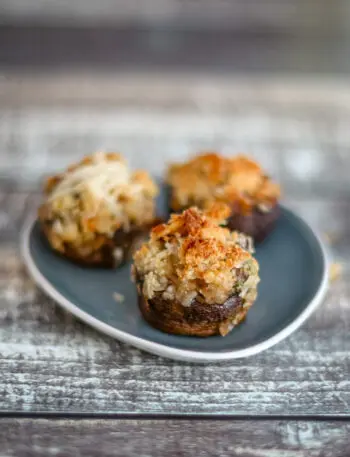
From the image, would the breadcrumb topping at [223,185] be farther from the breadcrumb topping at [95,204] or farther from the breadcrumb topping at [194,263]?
the breadcrumb topping at [194,263]

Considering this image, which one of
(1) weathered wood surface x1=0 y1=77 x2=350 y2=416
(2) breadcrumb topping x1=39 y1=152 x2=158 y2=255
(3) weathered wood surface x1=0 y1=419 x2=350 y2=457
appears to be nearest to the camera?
(3) weathered wood surface x1=0 y1=419 x2=350 y2=457

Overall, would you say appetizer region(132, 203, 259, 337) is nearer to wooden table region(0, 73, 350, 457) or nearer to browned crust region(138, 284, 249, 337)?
browned crust region(138, 284, 249, 337)


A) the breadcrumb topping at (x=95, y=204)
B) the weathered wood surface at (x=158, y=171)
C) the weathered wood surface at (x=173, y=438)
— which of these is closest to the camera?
the weathered wood surface at (x=173, y=438)

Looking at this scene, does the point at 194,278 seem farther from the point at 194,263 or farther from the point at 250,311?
the point at 250,311

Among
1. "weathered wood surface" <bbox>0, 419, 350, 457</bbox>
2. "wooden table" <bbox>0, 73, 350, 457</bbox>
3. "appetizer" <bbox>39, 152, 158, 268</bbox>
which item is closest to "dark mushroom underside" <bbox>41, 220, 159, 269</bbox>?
"appetizer" <bbox>39, 152, 158, 268</bbox>

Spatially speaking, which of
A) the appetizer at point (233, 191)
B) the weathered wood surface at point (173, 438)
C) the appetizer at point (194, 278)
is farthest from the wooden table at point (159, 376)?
the appetizer at point (233, 191)

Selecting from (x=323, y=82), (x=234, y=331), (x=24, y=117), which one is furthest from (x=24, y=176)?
(x=323, y=82)
